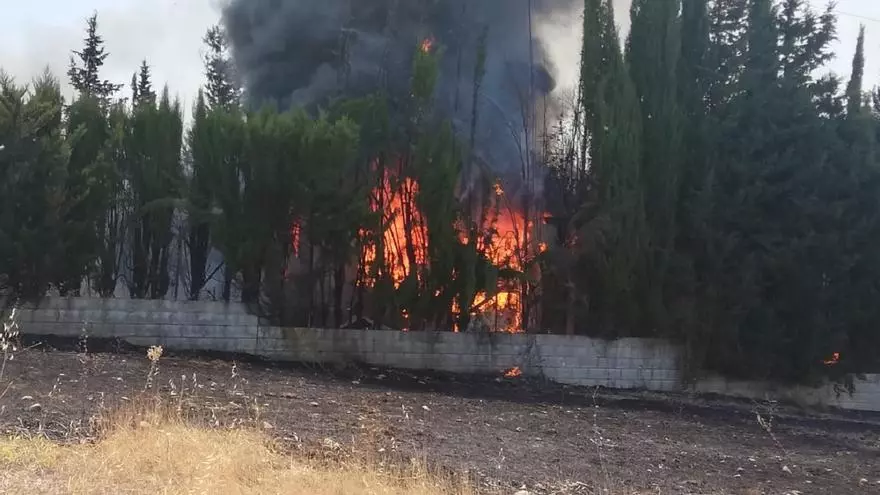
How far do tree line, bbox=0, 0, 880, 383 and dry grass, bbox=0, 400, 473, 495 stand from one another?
5142mm

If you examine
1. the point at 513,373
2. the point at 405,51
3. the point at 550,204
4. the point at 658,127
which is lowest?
the point at 513,373

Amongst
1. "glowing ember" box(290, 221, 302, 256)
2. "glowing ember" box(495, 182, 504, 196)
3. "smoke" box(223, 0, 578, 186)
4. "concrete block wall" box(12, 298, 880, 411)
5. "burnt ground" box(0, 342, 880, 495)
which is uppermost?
"smoke" box(223, 0, 578, 186)

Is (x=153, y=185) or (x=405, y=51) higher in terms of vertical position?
(x=405, y=51)

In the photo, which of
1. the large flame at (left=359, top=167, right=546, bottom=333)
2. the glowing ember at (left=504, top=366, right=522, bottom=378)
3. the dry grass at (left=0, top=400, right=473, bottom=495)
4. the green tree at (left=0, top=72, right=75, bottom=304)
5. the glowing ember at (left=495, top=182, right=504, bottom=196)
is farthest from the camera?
the glowing ember at (left=495, top=182, right=504, bottom=196)

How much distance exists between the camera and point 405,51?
13.3 meters

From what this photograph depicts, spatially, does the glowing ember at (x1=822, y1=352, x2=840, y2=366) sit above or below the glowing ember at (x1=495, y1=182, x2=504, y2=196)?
below

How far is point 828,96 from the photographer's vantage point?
1224 cm

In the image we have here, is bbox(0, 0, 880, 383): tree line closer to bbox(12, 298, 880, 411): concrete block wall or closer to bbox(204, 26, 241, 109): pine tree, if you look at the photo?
bbox(12, 298, 880, 411): concrete block wall

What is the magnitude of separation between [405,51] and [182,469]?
1016 centimetres

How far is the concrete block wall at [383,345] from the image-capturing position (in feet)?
30.9

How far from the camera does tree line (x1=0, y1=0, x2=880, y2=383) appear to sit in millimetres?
9516

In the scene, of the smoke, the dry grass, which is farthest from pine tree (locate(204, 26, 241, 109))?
the dry grass

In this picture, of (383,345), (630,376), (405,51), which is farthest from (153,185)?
(630,376)

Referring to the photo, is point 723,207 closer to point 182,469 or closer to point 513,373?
point 513,373
